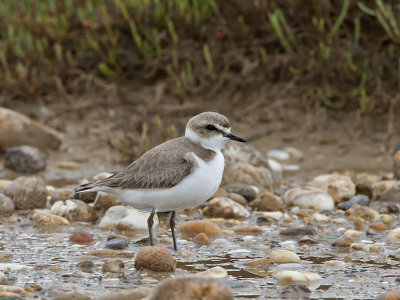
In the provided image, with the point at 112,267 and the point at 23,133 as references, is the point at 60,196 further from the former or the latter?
the point at 112,267

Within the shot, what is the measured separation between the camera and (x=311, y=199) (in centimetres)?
689

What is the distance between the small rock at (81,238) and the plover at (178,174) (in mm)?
371

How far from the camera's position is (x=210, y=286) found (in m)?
3.68

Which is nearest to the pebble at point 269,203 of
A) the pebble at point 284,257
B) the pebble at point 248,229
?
the pebble at point 248,229

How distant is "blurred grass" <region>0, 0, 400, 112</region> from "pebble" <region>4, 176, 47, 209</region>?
3.00 m

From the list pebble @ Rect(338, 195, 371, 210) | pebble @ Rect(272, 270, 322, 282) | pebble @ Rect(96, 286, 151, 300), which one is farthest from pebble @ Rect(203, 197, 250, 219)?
pebble @ Rect(96, 286, 151, 300)

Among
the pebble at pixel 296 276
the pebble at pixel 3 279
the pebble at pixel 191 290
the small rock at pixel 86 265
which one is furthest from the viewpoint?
the small rock at pixel 86 265

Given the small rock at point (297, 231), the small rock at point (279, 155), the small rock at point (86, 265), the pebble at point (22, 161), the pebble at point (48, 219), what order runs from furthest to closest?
the small rock at point (279, 155)
the pebble at point (22, 161)
the pebble at point (48, 219)
the small rock at point (297, 231)
the small rock at point (86, 265)

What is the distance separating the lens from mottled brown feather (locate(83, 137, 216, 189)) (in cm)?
516

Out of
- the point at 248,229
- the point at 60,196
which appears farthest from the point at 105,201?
the point at 248,229

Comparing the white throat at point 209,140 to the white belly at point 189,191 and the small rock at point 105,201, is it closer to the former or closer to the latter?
the white belly at point 189,191

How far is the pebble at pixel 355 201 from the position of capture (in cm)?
688

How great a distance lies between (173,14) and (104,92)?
4.85ft

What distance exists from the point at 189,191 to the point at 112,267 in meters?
0.81
